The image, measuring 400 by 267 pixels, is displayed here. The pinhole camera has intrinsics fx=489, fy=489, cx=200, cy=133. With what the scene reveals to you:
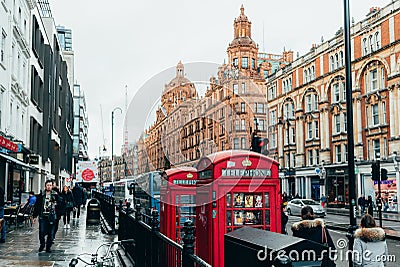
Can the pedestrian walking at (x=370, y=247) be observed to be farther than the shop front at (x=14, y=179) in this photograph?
No

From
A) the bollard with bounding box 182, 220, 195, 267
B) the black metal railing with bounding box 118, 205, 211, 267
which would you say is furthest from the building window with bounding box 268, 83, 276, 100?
the bollard with bounding box 182, 220, 195, 267

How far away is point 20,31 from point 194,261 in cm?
2481

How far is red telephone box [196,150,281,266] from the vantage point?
904 cm

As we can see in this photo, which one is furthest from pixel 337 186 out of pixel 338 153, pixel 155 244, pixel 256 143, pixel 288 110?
pixel 155 244

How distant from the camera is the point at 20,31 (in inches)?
1038

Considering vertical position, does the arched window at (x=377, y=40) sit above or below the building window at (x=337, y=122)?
above

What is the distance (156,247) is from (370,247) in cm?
328

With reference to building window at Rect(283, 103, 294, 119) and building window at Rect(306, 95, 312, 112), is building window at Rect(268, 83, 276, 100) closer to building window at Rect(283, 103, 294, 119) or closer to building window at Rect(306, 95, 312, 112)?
building window at Rect(283, 103, 294, 119)

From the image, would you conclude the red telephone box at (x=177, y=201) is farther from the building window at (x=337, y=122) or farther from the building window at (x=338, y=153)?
the building window at (x=337, y=122)

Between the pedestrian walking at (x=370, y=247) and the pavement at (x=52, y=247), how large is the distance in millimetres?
6763

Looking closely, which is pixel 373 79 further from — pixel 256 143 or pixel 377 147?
pixel 256 143

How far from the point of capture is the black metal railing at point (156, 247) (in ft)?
16.1

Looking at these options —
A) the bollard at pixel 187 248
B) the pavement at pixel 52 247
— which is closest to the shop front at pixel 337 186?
the pavement at pixel 52 247

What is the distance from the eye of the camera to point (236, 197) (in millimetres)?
9164
